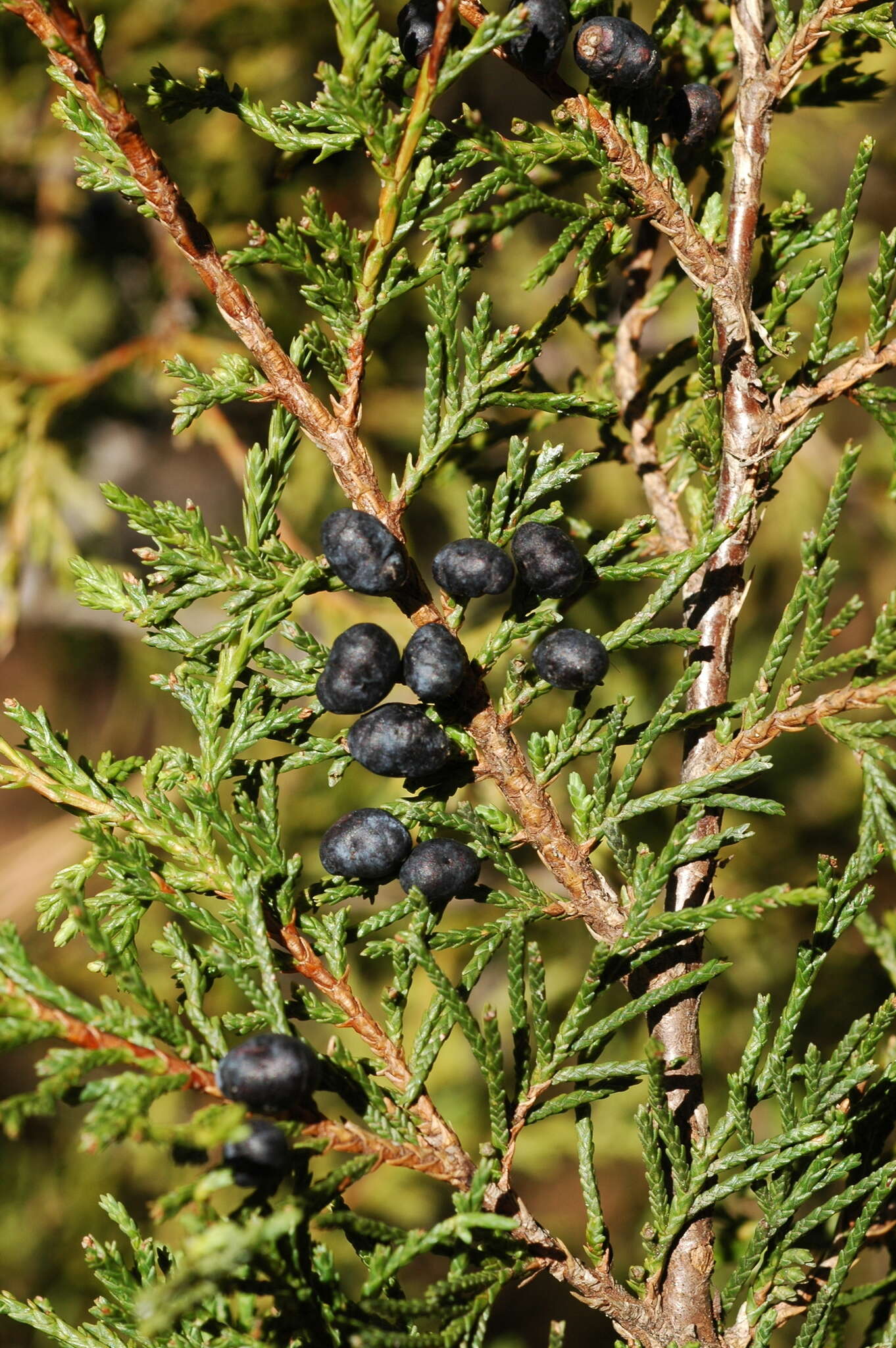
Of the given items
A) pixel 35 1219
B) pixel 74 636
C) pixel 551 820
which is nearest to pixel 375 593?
pixel 551 820

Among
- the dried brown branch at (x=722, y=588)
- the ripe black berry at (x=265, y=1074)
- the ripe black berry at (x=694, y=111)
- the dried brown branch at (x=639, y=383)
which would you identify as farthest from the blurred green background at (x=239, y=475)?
the ripe black berry at (x=265, y=1074)

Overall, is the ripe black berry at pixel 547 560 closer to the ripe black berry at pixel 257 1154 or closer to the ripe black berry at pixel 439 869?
the ripe black berry at pixel 439 869

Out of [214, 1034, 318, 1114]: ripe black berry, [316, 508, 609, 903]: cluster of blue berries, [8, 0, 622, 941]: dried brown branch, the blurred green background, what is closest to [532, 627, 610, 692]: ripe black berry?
[316, 508, 609, 903]: cluster of blue berries

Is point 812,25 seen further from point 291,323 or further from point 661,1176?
point 291,323

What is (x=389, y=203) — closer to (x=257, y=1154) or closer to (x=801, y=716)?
(x=801, y=716)

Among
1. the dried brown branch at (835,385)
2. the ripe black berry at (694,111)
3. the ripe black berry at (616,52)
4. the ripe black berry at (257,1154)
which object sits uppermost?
the ripe black berry at (694,111)

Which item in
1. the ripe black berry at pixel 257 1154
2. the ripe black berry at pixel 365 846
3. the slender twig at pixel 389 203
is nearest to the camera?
the ripe black berry at pixel 257 1154

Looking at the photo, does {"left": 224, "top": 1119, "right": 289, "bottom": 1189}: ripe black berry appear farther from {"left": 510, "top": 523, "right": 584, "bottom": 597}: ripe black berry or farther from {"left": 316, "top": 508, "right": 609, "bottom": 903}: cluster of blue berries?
{"left": 510, "top": 523, "right": 584, "bottom": 597}: ripe black berry
